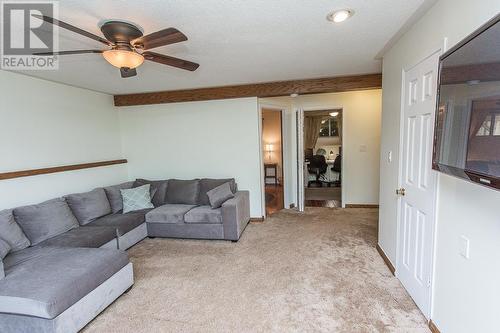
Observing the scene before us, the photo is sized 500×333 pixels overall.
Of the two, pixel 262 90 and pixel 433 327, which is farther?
pixel 262 90

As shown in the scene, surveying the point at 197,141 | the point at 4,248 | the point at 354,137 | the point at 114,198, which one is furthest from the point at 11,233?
the point at 354,137

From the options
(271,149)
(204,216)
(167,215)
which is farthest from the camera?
(271,149)

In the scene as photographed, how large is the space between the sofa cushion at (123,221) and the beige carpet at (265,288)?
0.32 metres

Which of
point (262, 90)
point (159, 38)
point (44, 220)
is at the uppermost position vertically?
point (262, 90)

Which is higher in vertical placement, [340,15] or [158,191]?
[340,15]

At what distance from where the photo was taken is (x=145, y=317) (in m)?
2.11

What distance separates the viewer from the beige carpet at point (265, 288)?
2.00 metres

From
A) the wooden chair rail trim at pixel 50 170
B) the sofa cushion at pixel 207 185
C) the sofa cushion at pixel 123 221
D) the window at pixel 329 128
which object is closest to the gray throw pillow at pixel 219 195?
the sofa cushion at pixel 207 185

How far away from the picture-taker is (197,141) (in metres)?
4.61

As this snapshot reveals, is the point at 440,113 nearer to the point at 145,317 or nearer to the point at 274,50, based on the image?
the point at 274,50

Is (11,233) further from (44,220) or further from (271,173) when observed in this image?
(271,173)

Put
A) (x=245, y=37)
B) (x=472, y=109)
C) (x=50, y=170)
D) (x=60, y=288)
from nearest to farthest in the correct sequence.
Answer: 1. (x=472, y=109)
2. (x=60, y=288)
3. (x=245, y=37)
4. (x=50, y=170)

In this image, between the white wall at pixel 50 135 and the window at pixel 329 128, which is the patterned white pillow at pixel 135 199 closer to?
the white wall at pixel 50 135

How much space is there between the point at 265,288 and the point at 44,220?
2585 mm
